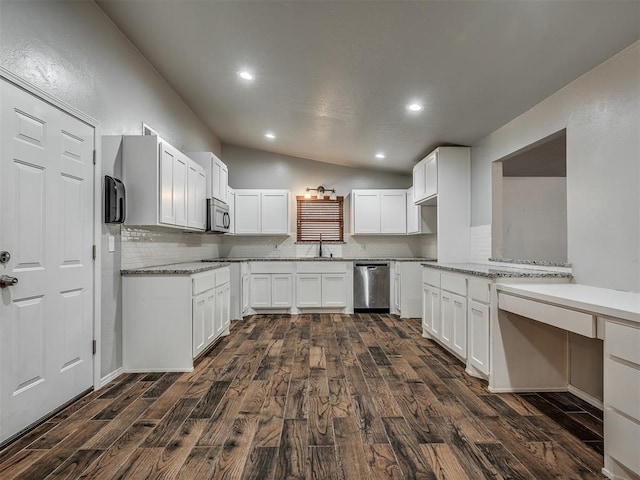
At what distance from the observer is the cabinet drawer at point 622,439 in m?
1.56

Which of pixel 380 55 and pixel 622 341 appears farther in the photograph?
pixel 380 55

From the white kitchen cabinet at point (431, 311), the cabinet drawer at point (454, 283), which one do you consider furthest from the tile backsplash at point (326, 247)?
the cabinet drawer at point (454, 283)

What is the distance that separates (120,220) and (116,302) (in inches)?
28.6

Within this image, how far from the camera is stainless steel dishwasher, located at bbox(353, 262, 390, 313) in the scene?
595 centimetres

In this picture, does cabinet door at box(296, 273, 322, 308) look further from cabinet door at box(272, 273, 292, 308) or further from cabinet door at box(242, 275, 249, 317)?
cabinet door at box(242, 275, 249, 317)

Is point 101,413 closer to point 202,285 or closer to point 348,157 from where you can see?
point 202,285

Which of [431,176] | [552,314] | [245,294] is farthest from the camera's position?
[245,294]

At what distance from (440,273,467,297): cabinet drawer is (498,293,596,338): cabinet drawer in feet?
1.87

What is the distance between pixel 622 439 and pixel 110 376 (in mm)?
3433

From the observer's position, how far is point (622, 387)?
5.35ft

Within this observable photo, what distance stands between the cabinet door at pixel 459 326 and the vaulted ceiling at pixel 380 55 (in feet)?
6.21

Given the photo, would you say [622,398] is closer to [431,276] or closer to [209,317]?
[431,276]

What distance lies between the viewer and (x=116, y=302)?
3076mm

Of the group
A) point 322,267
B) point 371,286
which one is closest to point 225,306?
point 322,267
